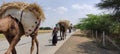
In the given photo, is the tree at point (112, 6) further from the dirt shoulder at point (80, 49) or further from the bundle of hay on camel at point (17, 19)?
the bundle of hay on camel at point (17, 19)

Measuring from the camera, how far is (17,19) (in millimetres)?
7660

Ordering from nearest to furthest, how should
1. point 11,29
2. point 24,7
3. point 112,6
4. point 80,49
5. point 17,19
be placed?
point 11,29
point 17,19
point 24,7
point 80,49
point 112,6

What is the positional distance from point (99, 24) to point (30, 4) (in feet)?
133

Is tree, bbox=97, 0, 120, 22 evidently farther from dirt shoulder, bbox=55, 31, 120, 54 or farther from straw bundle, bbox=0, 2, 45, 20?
straw bundle, bbox=0, 2, 45, 20

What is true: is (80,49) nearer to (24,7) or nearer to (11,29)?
(24,7)

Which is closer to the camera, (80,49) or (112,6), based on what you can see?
(80,49)

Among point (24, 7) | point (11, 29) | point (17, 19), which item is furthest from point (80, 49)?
point (11, 29)

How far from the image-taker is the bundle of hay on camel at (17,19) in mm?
7225

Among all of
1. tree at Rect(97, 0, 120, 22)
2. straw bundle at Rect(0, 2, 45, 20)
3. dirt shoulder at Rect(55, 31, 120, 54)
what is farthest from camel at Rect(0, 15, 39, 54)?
tree at Rect(97, 0, 120, 22)

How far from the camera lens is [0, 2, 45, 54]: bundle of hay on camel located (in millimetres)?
7225

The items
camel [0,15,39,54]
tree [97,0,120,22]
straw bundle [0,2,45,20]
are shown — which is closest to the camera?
camel [0,15,39,54]

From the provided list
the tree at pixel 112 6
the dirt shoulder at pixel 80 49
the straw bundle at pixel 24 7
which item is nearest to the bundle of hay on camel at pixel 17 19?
the straw bundle at pixel 24 7

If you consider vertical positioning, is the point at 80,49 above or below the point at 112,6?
below

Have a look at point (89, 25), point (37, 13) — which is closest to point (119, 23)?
point (89, 25)
